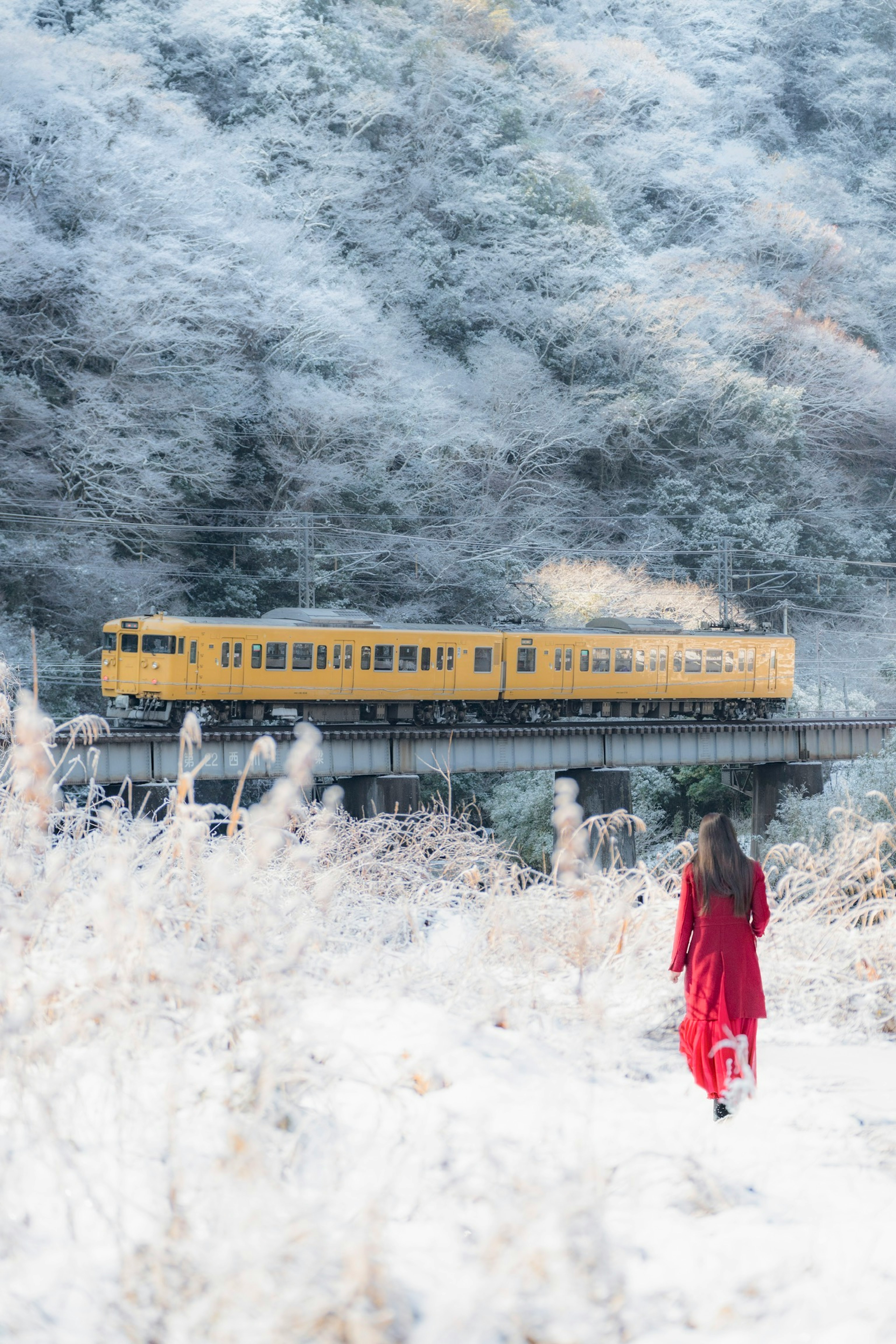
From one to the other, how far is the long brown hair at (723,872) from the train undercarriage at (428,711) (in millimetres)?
17070

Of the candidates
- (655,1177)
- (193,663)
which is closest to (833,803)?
(193,663)

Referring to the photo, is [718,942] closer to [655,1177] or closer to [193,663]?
[655,1177]

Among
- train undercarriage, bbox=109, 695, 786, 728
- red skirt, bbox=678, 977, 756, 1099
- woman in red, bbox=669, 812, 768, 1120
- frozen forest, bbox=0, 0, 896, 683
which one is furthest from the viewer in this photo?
frozen forest, bbox=0, 0, 896, 683

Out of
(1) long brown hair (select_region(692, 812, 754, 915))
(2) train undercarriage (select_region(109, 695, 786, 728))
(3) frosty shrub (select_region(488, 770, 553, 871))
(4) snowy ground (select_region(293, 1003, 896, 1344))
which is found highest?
(2) train undercarriage (select_region(109, 695, 786, 728))

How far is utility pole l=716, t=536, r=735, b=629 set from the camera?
33.3 meters

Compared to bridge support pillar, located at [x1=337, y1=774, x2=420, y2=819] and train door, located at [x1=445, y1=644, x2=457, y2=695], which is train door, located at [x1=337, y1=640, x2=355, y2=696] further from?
train door, located at [x1=445, y1=644, x2=457, y2=695]

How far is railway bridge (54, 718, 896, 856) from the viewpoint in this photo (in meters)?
20.4

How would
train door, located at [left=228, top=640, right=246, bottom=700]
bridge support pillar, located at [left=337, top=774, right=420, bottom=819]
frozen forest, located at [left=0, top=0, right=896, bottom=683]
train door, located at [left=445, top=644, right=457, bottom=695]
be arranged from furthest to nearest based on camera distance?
1. frozen forest, located at [left=0, top=0, right=896, bottom=683]
2. train door, located at [left=445, top=644, right=457, bottom=695]
3. bridge support pillar, located at [left=337, top=774, right=420, bottom=819]
4. train door, located at [left=228, top=640, right=246, bottom=700]

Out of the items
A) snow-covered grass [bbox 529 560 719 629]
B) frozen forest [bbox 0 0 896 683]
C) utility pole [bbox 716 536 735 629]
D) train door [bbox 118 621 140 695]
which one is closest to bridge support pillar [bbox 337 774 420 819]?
train door [bbox 118 621 140 695]

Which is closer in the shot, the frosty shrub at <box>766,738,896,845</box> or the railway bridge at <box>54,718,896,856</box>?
the railway bridge at <box>54,718,896,856</box>

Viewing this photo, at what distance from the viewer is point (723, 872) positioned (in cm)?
459

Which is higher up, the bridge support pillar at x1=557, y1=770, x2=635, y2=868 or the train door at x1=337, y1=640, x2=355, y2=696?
the train door at x1=337, y1=640, x2=355, y2=696

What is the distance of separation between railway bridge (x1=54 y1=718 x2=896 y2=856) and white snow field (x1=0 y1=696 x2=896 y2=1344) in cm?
1453

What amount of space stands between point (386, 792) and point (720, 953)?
730 inches
